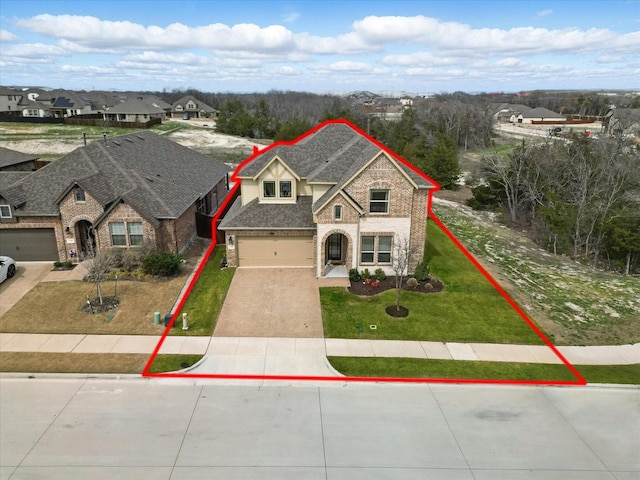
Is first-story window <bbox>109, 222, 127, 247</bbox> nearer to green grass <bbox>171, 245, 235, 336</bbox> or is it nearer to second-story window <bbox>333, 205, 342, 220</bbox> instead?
green grass <bbox>171, 245, 235, 336</bbox>

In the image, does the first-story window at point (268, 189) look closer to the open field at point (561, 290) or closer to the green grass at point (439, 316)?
the green grass at point (439, 316)

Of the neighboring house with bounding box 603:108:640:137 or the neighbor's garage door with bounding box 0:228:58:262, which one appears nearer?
the neighbor's garage door with bounding box 0:228:58:262

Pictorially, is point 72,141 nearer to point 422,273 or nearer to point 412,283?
point 412,283

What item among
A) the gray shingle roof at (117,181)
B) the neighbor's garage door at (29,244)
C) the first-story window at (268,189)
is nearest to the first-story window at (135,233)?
the gray shingle roof at (117,181)

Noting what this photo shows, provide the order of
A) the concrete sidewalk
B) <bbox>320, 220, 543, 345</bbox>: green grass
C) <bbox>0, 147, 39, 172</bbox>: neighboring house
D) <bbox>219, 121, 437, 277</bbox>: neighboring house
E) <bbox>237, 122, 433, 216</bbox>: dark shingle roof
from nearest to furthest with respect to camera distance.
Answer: the concrete sidewalk → <bbox>320, 220, 543, 345</bbox>: green grass → <bbox>219, 121, 437, 277</bbox>: neighboring house → <bbox>237, 122, 433, 216</bbox>: dark shingle roof → <bbox>0, 147, 39, 172</bbox>: neighboring house

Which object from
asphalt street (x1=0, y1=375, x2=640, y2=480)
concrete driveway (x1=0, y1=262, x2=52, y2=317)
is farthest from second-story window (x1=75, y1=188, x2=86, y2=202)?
asphalt street (x1=0, y1=375, x2=640, y2=480)

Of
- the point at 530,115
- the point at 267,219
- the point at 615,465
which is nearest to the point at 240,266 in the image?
the point at 267,219
